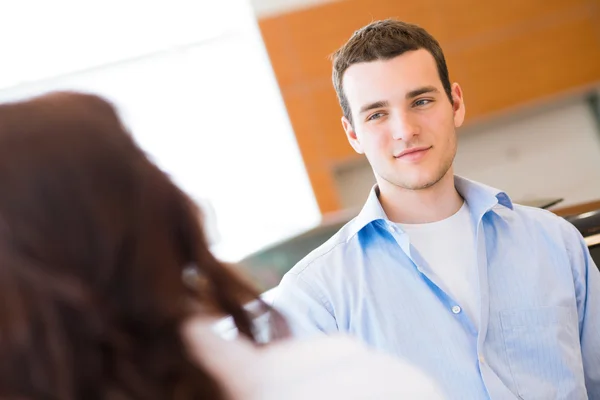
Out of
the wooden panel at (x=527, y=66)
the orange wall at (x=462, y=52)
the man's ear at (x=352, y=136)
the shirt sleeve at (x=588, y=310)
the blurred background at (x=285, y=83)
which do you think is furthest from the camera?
the wooden panel at (x=527, y=66)

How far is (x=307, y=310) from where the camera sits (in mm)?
1376

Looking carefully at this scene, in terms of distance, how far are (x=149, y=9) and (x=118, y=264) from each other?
3.78 meters

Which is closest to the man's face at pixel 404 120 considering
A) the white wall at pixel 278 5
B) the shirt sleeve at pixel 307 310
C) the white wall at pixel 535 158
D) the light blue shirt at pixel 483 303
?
the light blue shirt at pixel 483 303

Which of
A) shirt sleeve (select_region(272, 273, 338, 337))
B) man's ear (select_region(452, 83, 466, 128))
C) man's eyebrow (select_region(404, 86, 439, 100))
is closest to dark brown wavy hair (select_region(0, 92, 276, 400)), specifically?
shirt sleeve (select_region(272, 273, 338, 337))

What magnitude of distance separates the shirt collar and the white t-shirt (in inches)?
1.3

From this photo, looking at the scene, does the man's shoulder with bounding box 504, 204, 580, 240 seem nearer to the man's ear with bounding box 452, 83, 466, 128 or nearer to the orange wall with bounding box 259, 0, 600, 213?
the man's ear with bounding box 452, 83, 466, 128

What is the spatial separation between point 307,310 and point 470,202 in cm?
45

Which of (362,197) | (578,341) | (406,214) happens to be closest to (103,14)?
(362,197)

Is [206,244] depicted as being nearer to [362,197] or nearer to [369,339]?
[369,339]

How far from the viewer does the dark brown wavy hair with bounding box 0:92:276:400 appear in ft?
1.73

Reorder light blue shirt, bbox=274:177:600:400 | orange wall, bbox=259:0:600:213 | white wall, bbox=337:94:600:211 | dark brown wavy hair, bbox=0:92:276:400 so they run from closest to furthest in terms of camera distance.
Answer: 1. dark brown wavy hair, bbox=0:92:276:400
2. light blue shirt, bbox=274:177:600:400
3. orange wall, bbox=259:0:600:213
4. white wall, bbox=337:94:600:211

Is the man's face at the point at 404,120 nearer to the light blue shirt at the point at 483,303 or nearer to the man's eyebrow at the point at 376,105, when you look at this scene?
the man's eyebrow at the point at 376,105

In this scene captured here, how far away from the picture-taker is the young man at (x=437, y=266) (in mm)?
1323

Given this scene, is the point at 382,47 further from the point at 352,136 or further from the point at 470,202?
the point at 470,202
